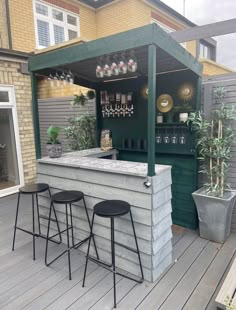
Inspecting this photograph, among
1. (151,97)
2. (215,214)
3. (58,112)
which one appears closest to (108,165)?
(151,97)

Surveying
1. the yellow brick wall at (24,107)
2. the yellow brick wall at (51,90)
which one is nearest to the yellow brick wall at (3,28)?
the yellow brick wall at (24,107)

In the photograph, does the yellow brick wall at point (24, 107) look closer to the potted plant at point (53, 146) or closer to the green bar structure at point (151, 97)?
the potted plant at point (53, 146)

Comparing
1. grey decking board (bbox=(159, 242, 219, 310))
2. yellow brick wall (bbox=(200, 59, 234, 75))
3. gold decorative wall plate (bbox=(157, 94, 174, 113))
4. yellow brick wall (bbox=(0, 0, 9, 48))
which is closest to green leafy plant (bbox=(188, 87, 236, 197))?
gold decorative wall plate (bbox=(157, 94, 174, 113))

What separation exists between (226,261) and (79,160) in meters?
1.92

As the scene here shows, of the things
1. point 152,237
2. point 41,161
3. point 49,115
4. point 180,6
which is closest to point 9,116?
point 49,115

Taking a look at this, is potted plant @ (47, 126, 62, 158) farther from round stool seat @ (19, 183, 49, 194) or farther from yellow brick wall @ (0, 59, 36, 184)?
yellow brick wall @ (0, 59, 36, 184)

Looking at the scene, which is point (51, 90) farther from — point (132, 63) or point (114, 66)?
point (132, 63)

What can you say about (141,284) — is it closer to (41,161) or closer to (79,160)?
(79,160)

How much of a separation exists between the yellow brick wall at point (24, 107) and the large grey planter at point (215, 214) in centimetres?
355

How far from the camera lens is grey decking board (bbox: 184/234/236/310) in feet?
6.30

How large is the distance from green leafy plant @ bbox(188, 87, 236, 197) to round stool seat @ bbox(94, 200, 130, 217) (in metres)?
1.26

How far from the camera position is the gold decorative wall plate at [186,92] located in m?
3.03

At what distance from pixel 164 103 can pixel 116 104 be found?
2.52ft

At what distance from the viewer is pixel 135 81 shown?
11.2 feet
